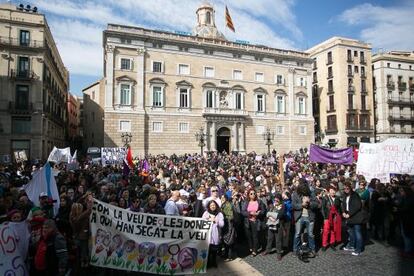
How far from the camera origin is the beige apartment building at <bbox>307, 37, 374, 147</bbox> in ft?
158

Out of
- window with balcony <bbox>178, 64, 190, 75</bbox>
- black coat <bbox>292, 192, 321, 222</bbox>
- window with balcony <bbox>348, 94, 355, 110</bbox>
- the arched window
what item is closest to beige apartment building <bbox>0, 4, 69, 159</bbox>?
window with balcony <bbox>178, 64, 190, 75</bbox>

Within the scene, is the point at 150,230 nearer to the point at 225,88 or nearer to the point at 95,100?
the point at 225,88

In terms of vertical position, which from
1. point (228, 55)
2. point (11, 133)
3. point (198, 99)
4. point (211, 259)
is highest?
point (228, 55)

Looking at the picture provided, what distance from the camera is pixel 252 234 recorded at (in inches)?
321

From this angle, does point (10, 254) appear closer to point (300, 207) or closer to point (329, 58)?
point (300, 207)

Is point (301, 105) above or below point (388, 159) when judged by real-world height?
above

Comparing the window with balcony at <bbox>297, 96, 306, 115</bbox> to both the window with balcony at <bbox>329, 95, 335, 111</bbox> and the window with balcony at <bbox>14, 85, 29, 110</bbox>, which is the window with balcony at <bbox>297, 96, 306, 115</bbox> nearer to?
the window with balcony at <bbox>329, 95, 335, 111</bbox>

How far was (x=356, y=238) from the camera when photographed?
26.4ft

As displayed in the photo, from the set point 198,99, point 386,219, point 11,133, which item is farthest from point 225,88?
point 386,219

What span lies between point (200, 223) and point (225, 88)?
35.0 meters

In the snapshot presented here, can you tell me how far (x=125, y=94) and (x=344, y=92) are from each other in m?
32.1

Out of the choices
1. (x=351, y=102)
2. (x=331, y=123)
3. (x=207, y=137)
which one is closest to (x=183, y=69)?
(x=207, y=137)

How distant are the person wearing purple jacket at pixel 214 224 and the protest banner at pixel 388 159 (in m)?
7.42

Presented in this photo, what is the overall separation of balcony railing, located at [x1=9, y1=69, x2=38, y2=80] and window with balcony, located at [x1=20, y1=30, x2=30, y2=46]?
2.93 meters
